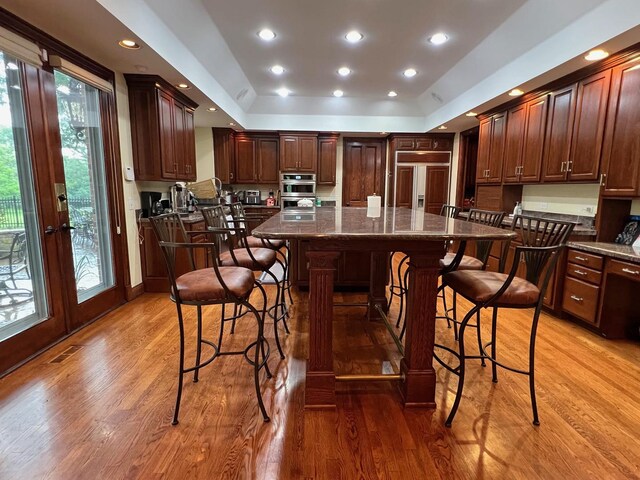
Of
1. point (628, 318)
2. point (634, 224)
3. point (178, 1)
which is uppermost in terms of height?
point (178, 1)

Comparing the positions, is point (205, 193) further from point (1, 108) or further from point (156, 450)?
point (156, 450)

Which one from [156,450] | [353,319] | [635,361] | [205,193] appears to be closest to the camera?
[156,450]

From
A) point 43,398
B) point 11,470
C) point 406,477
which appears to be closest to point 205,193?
point 43,398

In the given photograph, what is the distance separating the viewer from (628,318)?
2.67m

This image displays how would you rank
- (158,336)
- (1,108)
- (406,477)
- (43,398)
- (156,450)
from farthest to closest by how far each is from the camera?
(158,336), (1,108), (43,398), (156,450), (406,477)

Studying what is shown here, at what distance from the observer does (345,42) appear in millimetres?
3645

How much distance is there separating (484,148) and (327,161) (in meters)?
2.83

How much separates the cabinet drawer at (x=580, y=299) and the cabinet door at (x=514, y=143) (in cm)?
164

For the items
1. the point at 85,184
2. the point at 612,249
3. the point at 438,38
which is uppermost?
the point at 438,38

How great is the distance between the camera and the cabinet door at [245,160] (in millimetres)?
6406

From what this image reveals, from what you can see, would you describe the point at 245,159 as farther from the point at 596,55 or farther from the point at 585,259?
the point at 585,259

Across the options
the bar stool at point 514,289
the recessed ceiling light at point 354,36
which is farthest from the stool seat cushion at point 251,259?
the recessed ceiling light at point 354,36

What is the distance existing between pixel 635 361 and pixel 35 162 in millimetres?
4532

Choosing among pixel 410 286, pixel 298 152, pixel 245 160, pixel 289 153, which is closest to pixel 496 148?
pixel 298 152
